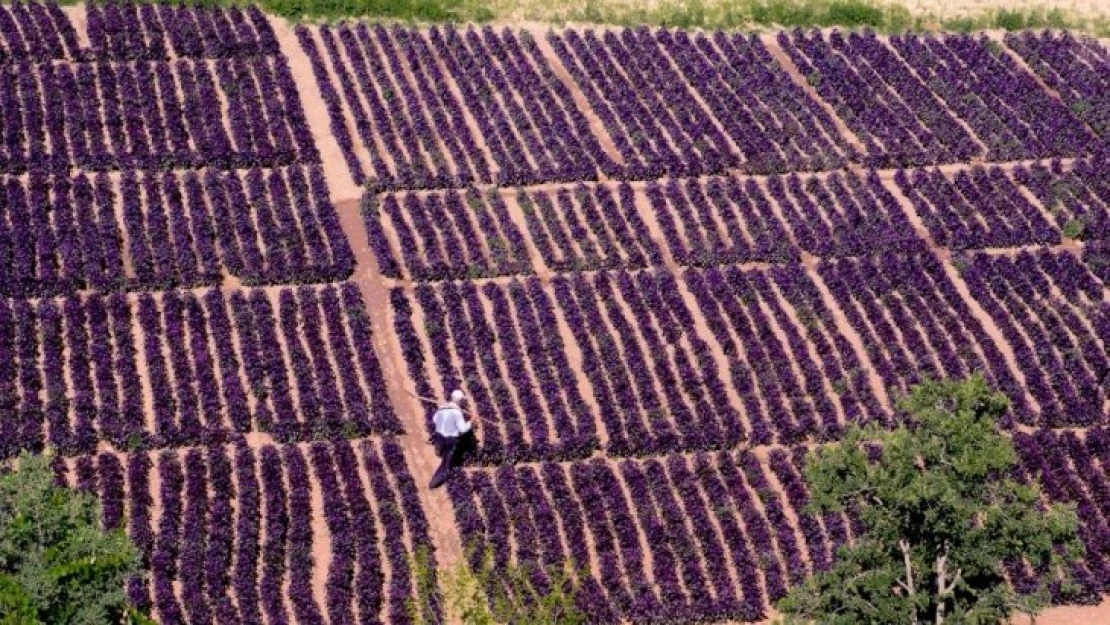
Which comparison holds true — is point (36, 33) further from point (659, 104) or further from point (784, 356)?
point (784, 356)

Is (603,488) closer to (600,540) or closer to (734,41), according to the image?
(600,540)

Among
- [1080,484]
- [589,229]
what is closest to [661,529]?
[1080,484]

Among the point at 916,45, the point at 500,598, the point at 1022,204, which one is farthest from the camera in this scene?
the point at 916,45

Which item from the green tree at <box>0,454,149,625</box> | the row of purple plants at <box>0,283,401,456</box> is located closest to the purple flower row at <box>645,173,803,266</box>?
the row of purple plants at <box>0,283,401,456</box>

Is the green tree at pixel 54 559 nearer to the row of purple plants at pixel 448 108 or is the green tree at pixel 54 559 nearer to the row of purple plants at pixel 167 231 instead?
the row of purple plants at pixel 167 231

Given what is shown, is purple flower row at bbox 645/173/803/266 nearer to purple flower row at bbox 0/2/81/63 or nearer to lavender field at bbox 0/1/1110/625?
lavender field at bbox 0/1/1110/625

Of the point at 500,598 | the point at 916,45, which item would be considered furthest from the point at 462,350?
the point at 916,45

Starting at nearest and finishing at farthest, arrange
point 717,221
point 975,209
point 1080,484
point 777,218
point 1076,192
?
point 1080,484 → point 717,221 → point 777,218 → point 975,209 → point 1076,192
